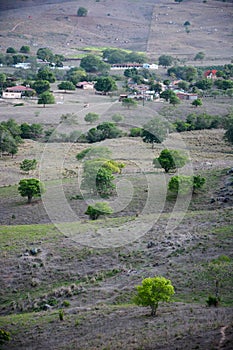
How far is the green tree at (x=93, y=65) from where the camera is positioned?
12406cm

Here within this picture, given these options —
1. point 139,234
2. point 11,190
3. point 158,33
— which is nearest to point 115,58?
point 158,33

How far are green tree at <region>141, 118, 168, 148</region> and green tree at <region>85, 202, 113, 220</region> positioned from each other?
2638cm

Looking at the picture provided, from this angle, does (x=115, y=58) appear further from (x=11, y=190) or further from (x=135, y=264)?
(x=135, y=264)

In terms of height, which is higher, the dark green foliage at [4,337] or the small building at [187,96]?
the dark green foliage at [4,337]

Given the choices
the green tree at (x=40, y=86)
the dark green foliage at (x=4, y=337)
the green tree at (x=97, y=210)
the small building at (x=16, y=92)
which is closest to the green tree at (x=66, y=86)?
the green tree at (x=40, y=86)

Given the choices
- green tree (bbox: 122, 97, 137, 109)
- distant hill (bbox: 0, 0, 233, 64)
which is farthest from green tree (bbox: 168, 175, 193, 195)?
distant hill (bbox: 0, 0, 233, 64)

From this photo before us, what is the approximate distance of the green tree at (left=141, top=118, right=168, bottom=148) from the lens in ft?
207

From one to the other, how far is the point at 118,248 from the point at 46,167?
24.3 metres

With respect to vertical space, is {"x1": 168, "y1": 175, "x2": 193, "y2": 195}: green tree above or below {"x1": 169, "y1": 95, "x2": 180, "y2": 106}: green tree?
above

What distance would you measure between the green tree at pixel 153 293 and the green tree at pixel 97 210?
13.2 meters

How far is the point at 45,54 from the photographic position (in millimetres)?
136500

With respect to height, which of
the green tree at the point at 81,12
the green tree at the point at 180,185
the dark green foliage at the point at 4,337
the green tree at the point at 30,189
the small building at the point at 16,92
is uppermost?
the green tree at the point at 81,12

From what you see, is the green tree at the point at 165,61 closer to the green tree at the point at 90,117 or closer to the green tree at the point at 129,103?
the green tree at the point at 129,103

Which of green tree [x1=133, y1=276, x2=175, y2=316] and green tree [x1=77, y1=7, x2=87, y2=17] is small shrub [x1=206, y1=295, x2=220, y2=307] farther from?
green tree [x1=77, y1=7, x2=87, y2=17]
